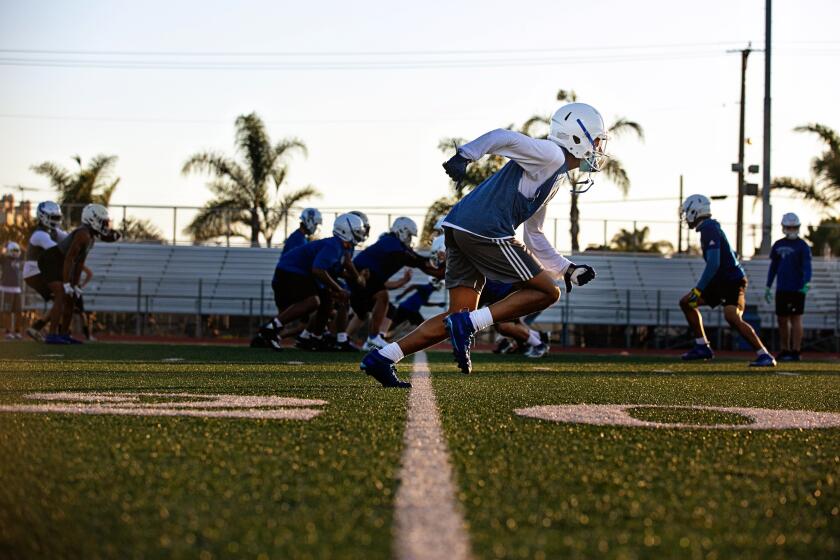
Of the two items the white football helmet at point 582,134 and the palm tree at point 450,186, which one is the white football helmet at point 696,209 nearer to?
the white football helmet at point 582,134

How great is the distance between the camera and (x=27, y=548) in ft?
7.22

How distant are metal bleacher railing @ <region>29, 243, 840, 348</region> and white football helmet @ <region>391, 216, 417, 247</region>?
12139mm

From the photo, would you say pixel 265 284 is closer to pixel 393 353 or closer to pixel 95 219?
pixel 95 219

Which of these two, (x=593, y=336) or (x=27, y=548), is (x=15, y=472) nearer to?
(x=27, y=548)

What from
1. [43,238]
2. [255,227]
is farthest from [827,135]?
[43,238]

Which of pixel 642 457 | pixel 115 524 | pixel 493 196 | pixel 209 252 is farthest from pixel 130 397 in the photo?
pixel 209 252

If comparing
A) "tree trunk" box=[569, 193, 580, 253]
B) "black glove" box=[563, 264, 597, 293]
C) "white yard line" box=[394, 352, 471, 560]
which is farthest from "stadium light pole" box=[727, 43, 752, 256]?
"white yard line" box=[394, 352, 471, 560]

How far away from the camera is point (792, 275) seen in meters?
14.1

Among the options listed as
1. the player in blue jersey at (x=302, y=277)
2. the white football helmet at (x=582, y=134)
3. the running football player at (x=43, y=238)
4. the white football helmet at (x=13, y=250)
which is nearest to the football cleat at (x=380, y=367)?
the white football helmet at (x=582, y=134)

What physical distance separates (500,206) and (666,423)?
1.66 meters

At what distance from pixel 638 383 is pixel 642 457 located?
4.64 meters

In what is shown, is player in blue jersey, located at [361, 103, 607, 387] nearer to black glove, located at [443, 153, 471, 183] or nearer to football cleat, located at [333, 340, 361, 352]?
black glove, located at [443, 153, 471, 183]

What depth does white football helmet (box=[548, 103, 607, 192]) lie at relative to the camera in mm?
6207

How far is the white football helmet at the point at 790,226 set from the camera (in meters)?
14.4
